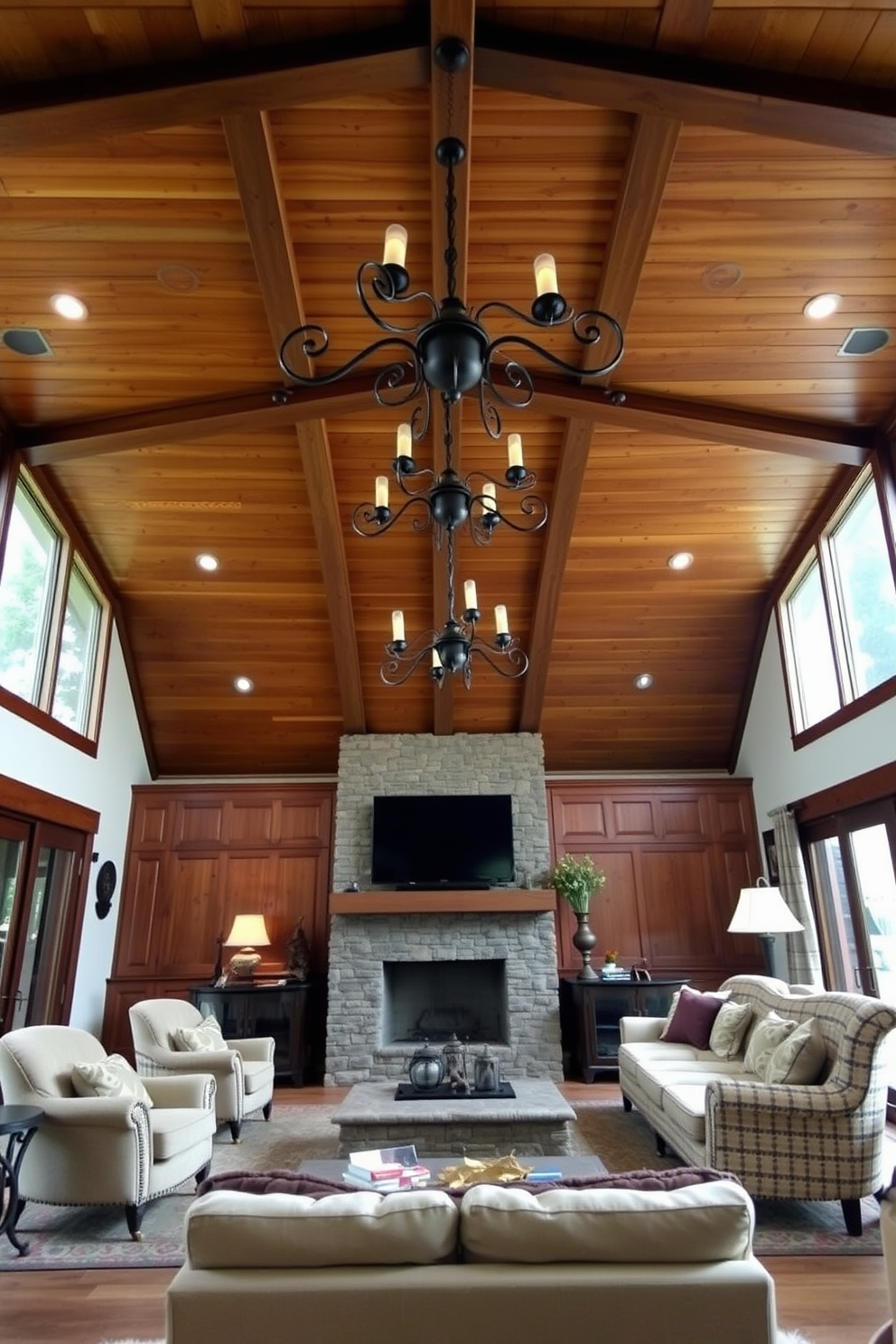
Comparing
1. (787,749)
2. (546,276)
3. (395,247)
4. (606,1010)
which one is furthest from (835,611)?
(395,247)

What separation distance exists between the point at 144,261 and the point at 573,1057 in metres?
6.81

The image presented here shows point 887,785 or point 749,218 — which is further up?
point 749,218

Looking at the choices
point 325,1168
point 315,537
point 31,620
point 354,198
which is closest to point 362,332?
point 354,198

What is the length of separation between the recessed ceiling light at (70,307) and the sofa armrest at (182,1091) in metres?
4.29

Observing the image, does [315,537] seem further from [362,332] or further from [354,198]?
[354,198]

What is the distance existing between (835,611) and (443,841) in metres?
3.81

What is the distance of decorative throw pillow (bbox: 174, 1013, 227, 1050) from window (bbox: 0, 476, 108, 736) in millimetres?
2550

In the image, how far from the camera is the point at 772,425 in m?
5.20

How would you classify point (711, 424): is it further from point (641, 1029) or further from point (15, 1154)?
point (15, 1154)

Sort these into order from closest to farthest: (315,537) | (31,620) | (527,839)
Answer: (31,620) → (315,537) → (527,839)

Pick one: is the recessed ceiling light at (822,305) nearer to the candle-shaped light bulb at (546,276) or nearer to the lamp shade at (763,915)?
the candle-shaped light bulb at (546,276)

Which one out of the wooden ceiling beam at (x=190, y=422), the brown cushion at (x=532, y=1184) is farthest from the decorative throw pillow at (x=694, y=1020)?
the wooden ceiling beam at (x=190, y=422)

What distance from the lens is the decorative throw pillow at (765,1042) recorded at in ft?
13.4

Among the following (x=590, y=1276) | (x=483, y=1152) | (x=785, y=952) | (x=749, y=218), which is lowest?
(x=483, y=1152)
